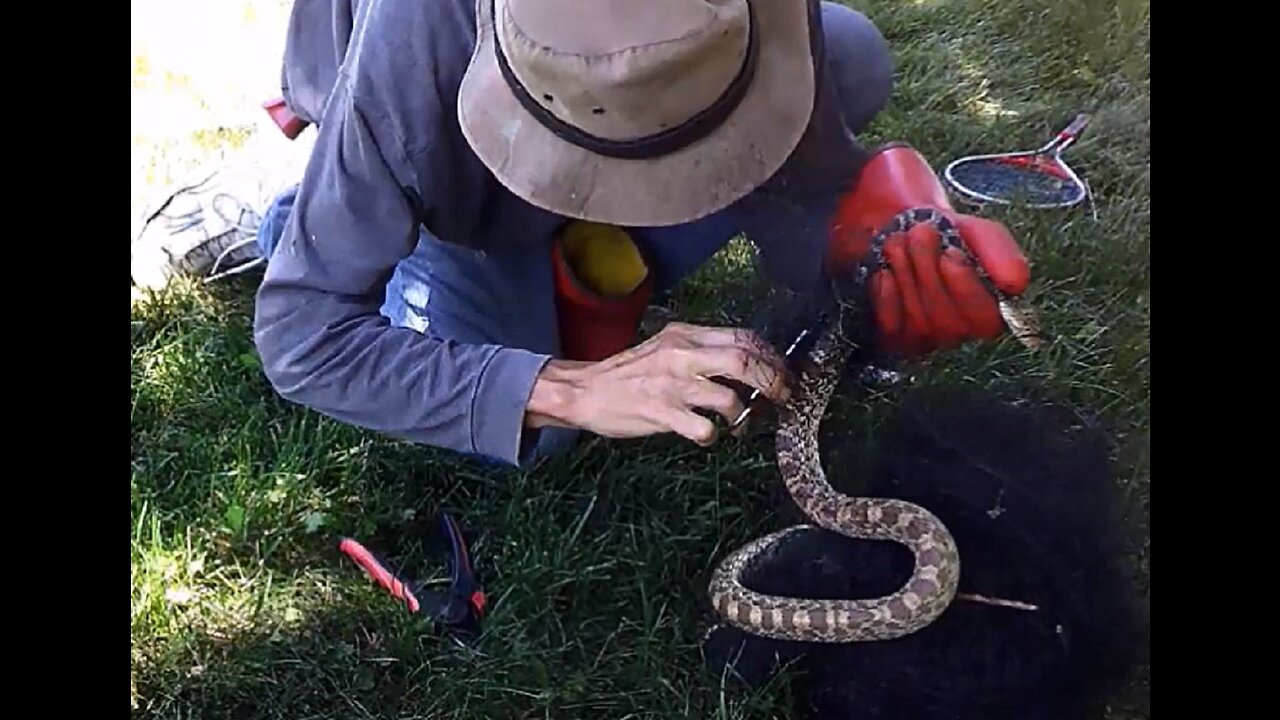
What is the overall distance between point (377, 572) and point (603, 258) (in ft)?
1.51

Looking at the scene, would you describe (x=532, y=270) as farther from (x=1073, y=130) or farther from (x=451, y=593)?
(x=1073, y=130)

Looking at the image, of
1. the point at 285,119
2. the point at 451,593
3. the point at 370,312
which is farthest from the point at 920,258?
the point at 285,119

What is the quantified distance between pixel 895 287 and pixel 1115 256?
0.69 ft

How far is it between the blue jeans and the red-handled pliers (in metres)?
0.19

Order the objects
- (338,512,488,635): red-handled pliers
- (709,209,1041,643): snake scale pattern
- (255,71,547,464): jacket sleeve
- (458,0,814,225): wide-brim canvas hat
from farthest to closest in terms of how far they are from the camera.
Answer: (338,512,488,635): red-handled pliers
(709,209,1041,643): snake scale pattern
(255,71,547,464): jacket sleeve
(458,0,814,225): wide-brim canvas hat

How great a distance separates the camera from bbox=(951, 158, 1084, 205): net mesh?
4.47 ft

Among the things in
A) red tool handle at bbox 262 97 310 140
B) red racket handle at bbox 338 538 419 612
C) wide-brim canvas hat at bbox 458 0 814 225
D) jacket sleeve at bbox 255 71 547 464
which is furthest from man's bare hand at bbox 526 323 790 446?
red tool handle at bbox 262 97 310 140

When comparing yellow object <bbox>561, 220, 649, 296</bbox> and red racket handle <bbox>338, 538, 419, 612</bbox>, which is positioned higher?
yellow object <bbox>561, 220, 649, 296</bbox>

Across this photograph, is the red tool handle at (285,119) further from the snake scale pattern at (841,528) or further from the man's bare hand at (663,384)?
the snake scale pattern at (841,528)

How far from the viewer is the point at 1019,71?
53.9 inches

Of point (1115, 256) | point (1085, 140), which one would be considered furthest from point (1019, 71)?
point (1115, 256)

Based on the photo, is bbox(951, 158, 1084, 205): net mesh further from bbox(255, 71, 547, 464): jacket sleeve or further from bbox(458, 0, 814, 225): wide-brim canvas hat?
bbox(255, 71, 547, 464): jacket sleeve

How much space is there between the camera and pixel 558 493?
163cm
